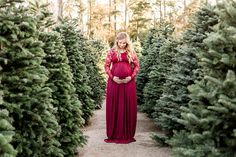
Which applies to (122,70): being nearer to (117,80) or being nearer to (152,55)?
(117,80)

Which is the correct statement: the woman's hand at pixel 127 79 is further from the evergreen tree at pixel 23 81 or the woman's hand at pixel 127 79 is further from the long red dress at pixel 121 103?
the evergreen tree at pixel 23 81

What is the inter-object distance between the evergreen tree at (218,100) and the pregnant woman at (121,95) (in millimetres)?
5520

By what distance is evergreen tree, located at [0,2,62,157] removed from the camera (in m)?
5.36

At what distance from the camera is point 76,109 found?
27.9 ft

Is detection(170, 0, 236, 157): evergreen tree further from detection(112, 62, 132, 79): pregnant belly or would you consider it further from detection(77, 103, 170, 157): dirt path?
detection(112, 62, 132, 79): pregnant belly

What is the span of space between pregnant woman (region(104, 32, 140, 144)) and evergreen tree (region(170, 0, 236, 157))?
5.52 meters

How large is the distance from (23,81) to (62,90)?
2.43 m

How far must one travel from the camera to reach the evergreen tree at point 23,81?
211 inches

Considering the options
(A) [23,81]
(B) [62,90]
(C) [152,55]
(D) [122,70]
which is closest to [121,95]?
(D) [122,70]

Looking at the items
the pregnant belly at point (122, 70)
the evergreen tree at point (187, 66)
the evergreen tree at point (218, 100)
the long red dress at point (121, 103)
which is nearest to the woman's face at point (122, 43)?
the long red dress at point (121, 103)

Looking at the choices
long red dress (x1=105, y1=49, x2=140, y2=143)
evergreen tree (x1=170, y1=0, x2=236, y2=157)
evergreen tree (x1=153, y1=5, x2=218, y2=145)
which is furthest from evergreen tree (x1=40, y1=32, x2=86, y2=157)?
evergreen tree (x1=170, y1=0, x2=236, y2=157)

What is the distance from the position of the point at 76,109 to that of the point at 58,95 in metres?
0.81

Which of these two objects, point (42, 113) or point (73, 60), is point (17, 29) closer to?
point (42, 113)

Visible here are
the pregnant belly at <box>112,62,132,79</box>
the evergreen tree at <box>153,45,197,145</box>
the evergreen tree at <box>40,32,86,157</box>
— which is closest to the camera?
the evergreen tree at <box>40,32,86,157</box>
